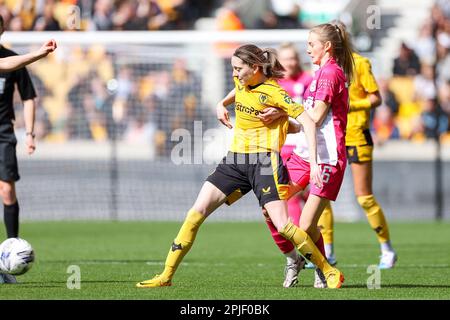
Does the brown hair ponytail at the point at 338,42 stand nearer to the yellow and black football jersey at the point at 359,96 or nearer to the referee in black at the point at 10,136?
the yellow and black football jersey at the point at 359,96

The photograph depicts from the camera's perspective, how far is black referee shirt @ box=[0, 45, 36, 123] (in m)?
9.09

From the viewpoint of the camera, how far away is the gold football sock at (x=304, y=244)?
754 centimetres

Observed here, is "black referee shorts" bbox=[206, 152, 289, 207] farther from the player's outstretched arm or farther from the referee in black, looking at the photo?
the referee in black

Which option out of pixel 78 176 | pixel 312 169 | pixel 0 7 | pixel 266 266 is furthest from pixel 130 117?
pixel 312 169

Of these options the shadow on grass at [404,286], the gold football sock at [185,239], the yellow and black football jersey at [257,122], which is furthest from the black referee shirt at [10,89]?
the shadow on grass at [404,286]

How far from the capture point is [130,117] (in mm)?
17984

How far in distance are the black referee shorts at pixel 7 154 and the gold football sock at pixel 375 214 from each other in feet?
11.4

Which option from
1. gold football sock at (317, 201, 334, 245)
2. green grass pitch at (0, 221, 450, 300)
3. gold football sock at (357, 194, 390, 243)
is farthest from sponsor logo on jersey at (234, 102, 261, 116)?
gold football sock at (357, 194, 390, 243)

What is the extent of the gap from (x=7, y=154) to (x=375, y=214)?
12.2 ft

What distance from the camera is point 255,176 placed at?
7.61 meters

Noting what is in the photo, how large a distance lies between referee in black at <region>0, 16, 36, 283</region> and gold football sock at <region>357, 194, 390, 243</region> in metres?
3.35

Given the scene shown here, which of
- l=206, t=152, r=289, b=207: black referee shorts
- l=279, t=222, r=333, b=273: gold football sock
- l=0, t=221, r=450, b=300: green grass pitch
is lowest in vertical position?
l=0, t=221, r=450, b=300: green grass pitch
